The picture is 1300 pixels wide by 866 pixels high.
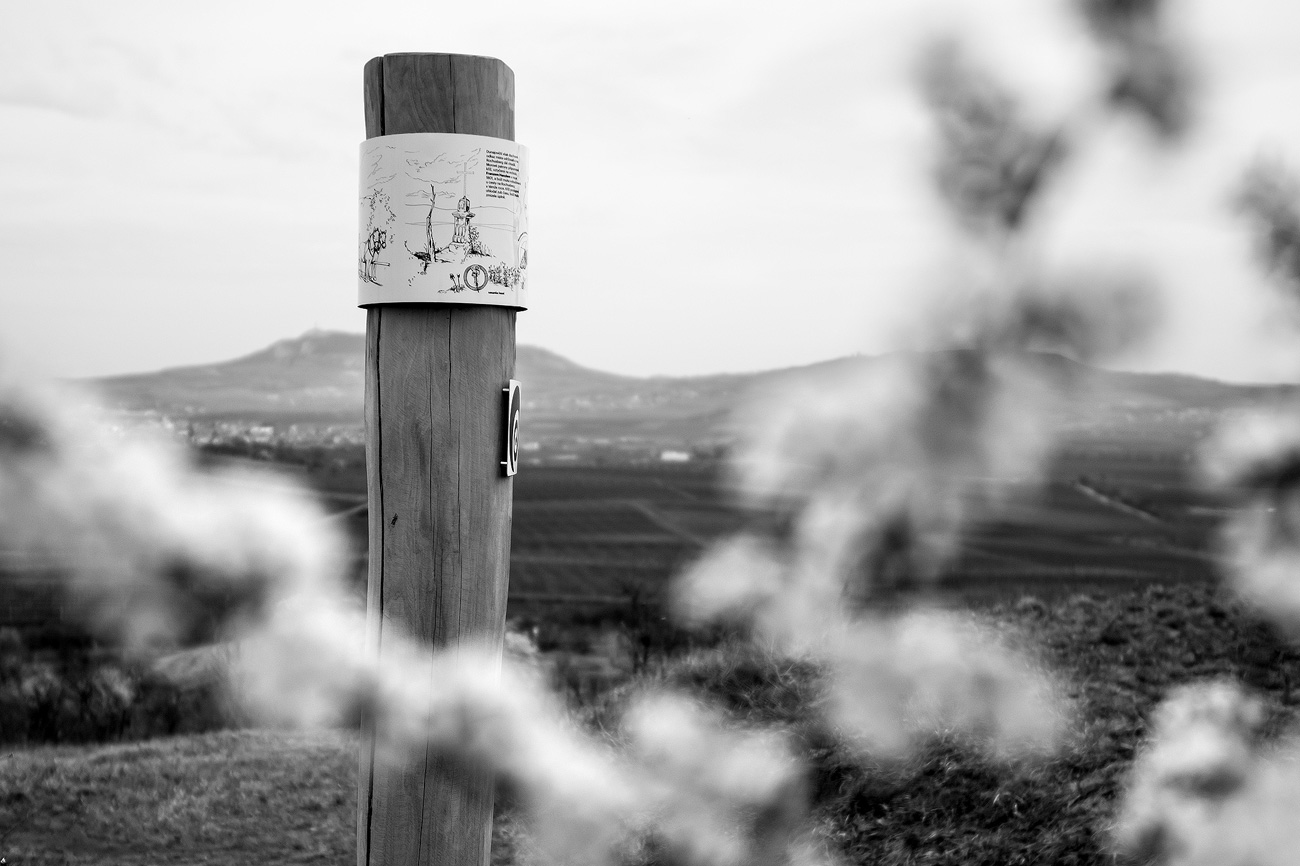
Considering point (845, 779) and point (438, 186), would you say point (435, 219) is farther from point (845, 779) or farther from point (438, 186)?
point (845, 779)

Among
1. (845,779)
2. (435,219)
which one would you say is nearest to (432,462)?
(435,219)

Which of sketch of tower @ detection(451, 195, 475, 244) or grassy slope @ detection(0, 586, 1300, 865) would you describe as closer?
sketch of tower @ detection(451, 195, 475, 244)

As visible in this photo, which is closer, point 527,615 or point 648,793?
point 648,793

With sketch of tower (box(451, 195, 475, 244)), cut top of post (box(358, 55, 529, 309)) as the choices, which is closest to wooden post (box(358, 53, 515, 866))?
cut top of post (box(358, 55, 529, 309))

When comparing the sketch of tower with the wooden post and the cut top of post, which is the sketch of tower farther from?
the wooden post

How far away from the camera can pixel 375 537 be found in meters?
2.52

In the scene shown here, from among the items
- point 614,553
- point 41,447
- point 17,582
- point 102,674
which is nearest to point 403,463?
point 41,447

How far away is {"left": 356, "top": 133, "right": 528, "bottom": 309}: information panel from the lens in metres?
2.42

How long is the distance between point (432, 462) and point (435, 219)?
540 mm

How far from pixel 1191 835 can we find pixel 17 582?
10.6ft

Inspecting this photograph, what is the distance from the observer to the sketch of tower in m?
2.43

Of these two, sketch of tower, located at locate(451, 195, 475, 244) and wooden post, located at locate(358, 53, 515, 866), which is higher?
sketch of tower, located at locate(451, 195, 475, 244)

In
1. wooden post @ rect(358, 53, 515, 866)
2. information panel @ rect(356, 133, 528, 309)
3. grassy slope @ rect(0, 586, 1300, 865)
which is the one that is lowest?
grassy slope @ rect(0, 586, 1300, 865)

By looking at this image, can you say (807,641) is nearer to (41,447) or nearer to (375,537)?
(375,537)
